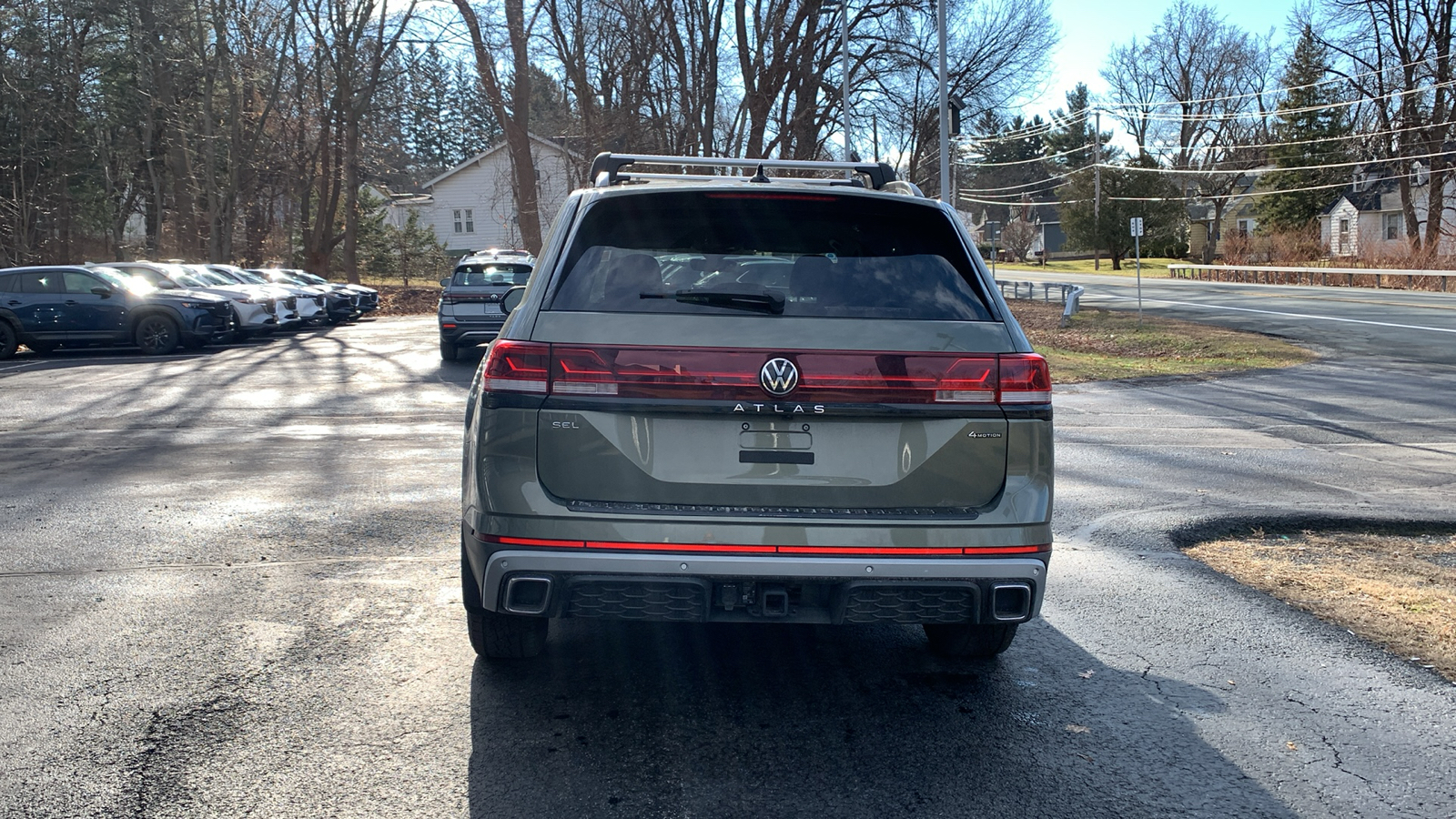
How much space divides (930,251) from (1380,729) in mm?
2287

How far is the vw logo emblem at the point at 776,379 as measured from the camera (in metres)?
3.51

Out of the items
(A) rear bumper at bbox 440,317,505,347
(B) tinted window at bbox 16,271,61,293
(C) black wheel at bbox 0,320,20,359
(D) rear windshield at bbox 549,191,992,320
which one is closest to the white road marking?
(A) rear bumper at bbox 440,317,505,347

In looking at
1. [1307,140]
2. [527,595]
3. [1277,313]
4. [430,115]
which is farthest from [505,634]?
[1307,140]

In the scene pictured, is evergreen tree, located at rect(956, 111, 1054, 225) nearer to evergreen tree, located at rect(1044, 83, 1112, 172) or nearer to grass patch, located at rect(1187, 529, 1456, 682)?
evergreen tree, located at rect(1044, 83, 1112, 172)

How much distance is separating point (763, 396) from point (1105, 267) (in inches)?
2912

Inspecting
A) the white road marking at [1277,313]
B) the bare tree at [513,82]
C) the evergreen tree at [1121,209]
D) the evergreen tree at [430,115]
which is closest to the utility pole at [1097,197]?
the evergreen tree at [1121,209]

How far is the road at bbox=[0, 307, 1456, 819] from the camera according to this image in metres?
3.46

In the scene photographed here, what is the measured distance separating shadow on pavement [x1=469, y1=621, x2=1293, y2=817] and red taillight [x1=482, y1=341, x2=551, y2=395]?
3.89 ft

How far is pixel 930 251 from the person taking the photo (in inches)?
156

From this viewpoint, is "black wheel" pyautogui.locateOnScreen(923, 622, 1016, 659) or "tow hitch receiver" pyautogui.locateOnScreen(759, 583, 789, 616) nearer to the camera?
"tow hitch receiver" pyautogui.locateOnScreen(759, 583, 789, 616)

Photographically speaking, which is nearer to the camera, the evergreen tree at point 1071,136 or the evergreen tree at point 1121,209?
the evergreen tree at point 1121,209

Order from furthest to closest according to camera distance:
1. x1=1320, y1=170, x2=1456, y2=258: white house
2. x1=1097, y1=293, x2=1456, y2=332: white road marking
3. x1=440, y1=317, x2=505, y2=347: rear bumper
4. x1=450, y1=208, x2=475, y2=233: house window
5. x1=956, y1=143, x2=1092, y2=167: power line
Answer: x1=956, y1=143, x2=1092, y2=167: power line, x1=450, y1=208, x2=475, y2=233: house window, x1=1320, y1=170, x2=1456, y2=258: white house, x1=1097, y1=293, x2=1456, y2=332: white road marking, x1=440, y1=317, x2=505, y2=347: rear bumper

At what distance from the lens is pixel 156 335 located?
20500 mm

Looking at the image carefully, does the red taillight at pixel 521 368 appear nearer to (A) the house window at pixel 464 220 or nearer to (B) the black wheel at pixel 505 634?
(B) the black wheel at pixel 505 634
